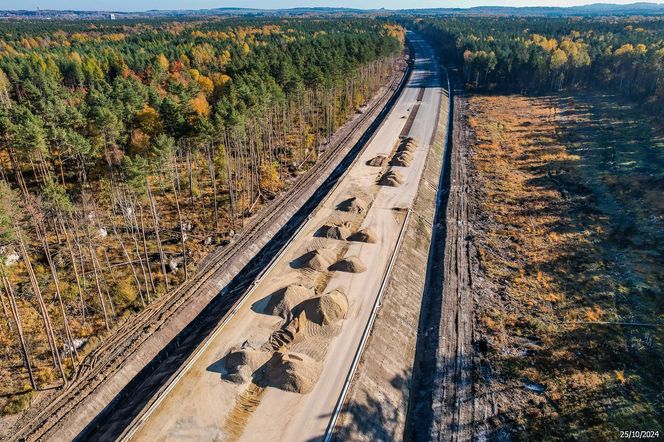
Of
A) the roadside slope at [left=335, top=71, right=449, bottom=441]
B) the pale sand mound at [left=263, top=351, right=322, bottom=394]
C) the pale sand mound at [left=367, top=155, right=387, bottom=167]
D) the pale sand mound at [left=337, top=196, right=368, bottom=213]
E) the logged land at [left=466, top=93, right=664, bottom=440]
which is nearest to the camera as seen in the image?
the roadside slope at [left=335, top=71, right=449, bottom=441]

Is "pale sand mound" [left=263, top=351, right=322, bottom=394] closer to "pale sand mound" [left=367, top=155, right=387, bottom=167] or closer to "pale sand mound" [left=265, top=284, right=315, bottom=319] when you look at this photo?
"pale sand mound" [left=265, top=284, right=315, bottom=319]

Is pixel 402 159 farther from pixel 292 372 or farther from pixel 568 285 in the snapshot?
pixel 292 372

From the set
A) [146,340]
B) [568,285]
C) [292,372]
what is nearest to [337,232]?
[292,372]

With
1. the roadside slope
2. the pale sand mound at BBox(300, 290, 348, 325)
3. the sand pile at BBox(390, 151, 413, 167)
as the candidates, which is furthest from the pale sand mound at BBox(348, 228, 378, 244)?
the sand pile at BBox(390, 151, 413, 167)

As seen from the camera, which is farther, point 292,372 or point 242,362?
point 242,362

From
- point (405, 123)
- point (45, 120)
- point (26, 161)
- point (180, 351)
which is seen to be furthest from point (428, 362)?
point (405, 123)

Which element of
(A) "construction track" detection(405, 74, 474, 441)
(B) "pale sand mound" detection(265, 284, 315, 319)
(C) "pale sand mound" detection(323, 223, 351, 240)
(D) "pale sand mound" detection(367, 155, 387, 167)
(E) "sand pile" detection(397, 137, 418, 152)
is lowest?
(A) "construction track" detection(405, 74, 474, 441)

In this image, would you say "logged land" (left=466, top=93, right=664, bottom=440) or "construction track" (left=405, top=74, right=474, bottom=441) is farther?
"logged land" (left=466, top=93, right=664, bottom=440)
